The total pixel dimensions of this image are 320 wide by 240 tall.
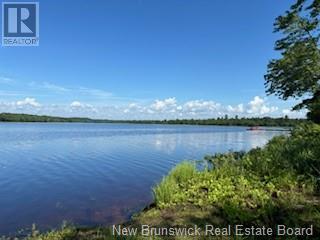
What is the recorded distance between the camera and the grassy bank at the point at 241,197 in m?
6.32

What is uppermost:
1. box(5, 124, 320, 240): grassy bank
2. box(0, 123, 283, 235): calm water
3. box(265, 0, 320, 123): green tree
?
box(265, 0, 320, 123): green tree

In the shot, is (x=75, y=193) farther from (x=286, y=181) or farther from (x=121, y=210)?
(x=286, y=181)

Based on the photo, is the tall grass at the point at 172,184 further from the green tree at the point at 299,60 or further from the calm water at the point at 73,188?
the green tree at the point at 299,60

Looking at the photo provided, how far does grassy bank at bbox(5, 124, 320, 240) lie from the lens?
20.7ft

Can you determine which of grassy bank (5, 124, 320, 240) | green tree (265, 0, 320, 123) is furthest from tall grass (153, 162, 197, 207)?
green tree (265, 0, 320, 123)

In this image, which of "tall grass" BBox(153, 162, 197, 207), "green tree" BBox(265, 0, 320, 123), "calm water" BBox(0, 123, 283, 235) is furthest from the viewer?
"green tree" BBox(265, 0, 320, 123)

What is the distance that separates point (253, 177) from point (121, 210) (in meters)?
4.43

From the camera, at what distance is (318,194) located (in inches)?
298

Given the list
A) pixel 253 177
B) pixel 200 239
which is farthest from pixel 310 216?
pixel 253 177

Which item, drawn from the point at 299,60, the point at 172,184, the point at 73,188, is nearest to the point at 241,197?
the point at 172,184

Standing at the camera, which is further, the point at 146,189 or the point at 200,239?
the point at 146,189

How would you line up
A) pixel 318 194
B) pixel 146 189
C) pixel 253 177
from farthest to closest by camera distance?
pixel 146 189
pixel 253 177
pixel 318 194

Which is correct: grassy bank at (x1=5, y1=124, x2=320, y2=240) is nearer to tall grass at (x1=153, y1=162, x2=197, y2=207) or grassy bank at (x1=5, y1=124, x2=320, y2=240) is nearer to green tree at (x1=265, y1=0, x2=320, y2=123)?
tall grass at (x1=153, y1=162, x2=197, y2=207)

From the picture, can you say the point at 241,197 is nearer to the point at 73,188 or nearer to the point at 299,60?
the point at 73,188
